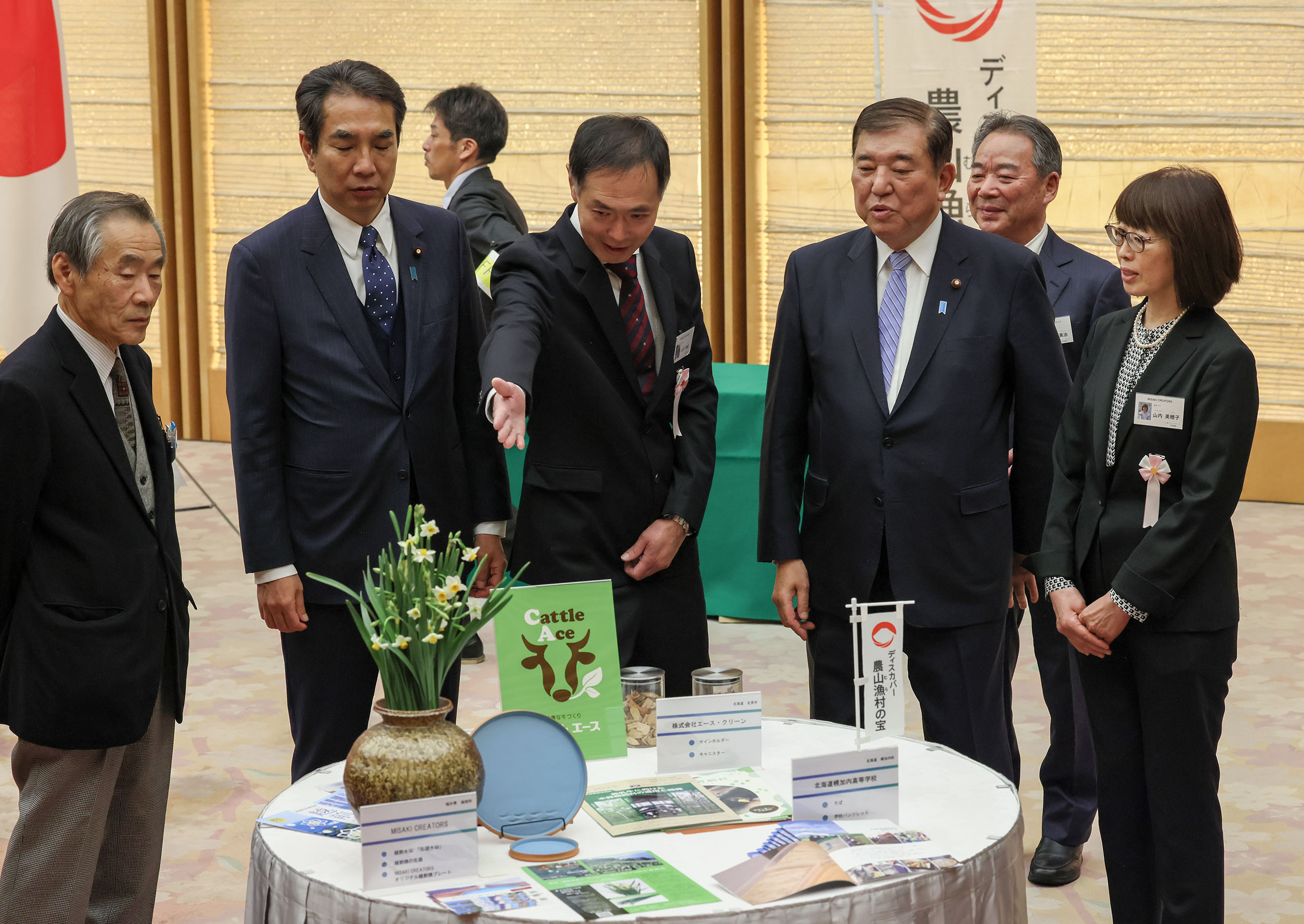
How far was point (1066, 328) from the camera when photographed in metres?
3.22

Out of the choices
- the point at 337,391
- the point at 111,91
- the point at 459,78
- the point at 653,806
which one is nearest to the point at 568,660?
the point at 653,806

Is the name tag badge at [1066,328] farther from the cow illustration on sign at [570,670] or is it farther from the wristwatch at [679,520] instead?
the cow illustration on sign at [570,670]

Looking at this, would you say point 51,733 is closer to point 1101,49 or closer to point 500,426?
point 500,426

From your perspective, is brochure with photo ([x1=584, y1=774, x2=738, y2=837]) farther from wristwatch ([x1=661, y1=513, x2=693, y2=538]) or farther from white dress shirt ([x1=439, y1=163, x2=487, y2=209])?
white dress shirt ([x1=439, y1=163, x2=487, y2=209])

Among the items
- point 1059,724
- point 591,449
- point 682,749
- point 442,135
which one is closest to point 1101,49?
point 442,135

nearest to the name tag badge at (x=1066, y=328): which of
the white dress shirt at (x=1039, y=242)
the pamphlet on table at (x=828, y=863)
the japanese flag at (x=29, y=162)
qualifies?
the white dress shirt at (x=1039, y=242)

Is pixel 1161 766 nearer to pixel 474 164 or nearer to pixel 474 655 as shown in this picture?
pixel 474 655

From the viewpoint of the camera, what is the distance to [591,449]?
8.53ft

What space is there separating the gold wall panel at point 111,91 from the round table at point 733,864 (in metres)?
8.29

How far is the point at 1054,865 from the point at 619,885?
71.5 inches

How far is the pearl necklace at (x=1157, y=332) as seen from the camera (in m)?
2.30

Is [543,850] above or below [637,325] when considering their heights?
below

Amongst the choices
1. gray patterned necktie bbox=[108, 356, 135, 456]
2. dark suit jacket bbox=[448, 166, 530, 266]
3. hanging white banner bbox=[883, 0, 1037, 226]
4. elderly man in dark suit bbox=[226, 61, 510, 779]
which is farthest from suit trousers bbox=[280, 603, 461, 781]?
hanging white banner bbox=[883, 0, 1037, 226]

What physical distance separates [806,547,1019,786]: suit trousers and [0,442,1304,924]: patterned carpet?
1.97ft
